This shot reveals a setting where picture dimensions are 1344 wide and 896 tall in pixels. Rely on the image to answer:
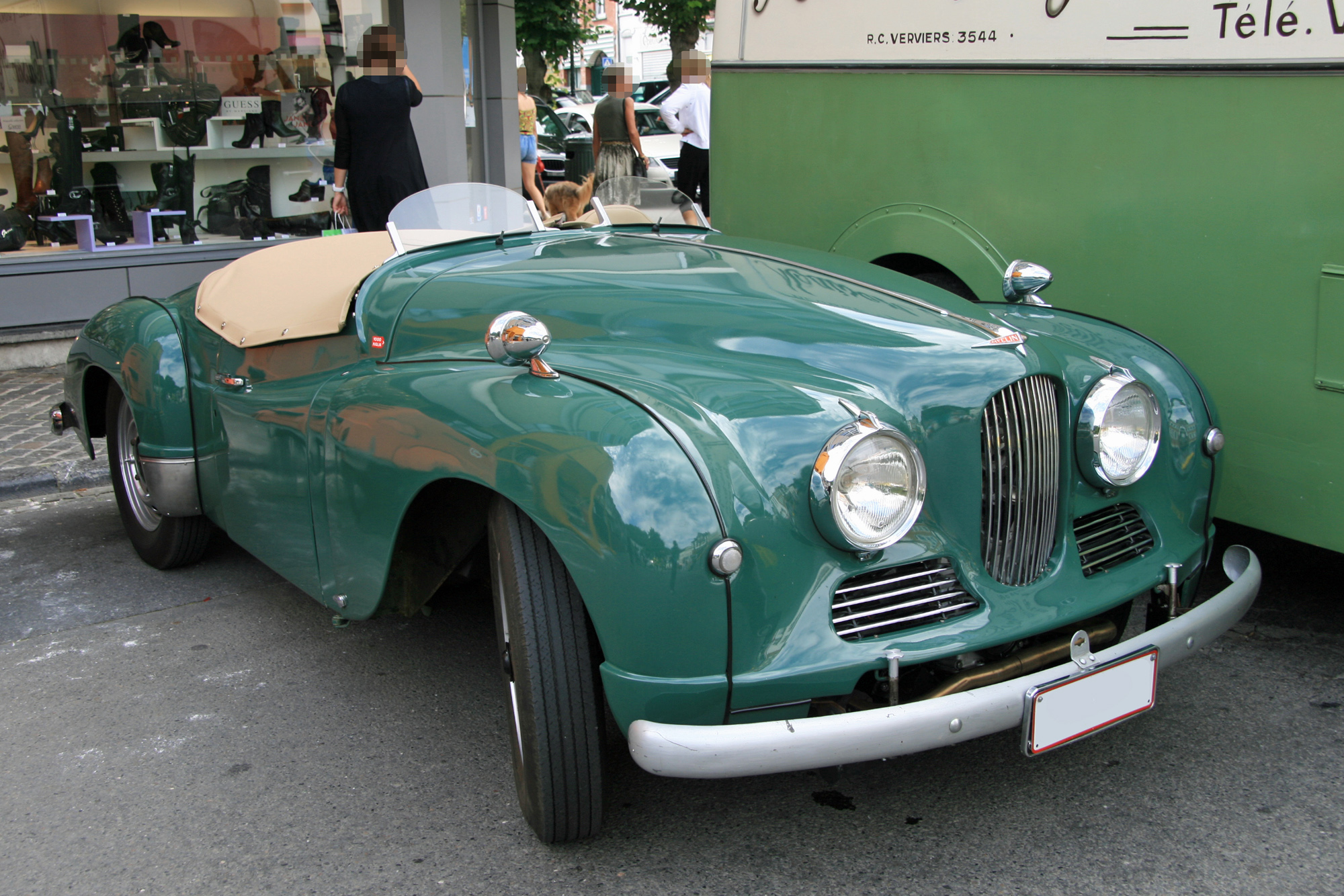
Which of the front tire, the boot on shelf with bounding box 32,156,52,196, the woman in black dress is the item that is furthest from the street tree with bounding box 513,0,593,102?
the front tire

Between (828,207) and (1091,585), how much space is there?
2644 millimetres

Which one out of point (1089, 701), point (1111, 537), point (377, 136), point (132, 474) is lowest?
point (132, 474)

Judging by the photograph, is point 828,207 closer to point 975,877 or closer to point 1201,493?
point 1201,493

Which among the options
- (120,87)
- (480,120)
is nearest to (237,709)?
→ (120,87)

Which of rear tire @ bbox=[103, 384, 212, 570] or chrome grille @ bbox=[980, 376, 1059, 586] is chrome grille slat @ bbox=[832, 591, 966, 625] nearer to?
chrome grille @ bbox=[980, 376, 1059, 586]

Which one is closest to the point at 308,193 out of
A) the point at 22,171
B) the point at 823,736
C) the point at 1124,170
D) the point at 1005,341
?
the point at 22,171

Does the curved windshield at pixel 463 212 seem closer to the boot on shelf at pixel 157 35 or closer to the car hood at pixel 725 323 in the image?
the car hood at pixel 725 323

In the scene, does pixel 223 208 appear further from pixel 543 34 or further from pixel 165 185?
pixel 543 34

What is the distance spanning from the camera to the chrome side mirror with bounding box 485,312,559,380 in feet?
7.93

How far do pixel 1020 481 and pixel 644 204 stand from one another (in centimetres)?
196

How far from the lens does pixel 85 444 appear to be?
4500 mm

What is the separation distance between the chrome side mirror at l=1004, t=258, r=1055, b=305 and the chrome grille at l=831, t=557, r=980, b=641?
132 centimetres

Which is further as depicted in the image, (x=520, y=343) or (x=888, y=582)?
(x=520, y=343)

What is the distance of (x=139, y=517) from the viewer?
4.29 metres
